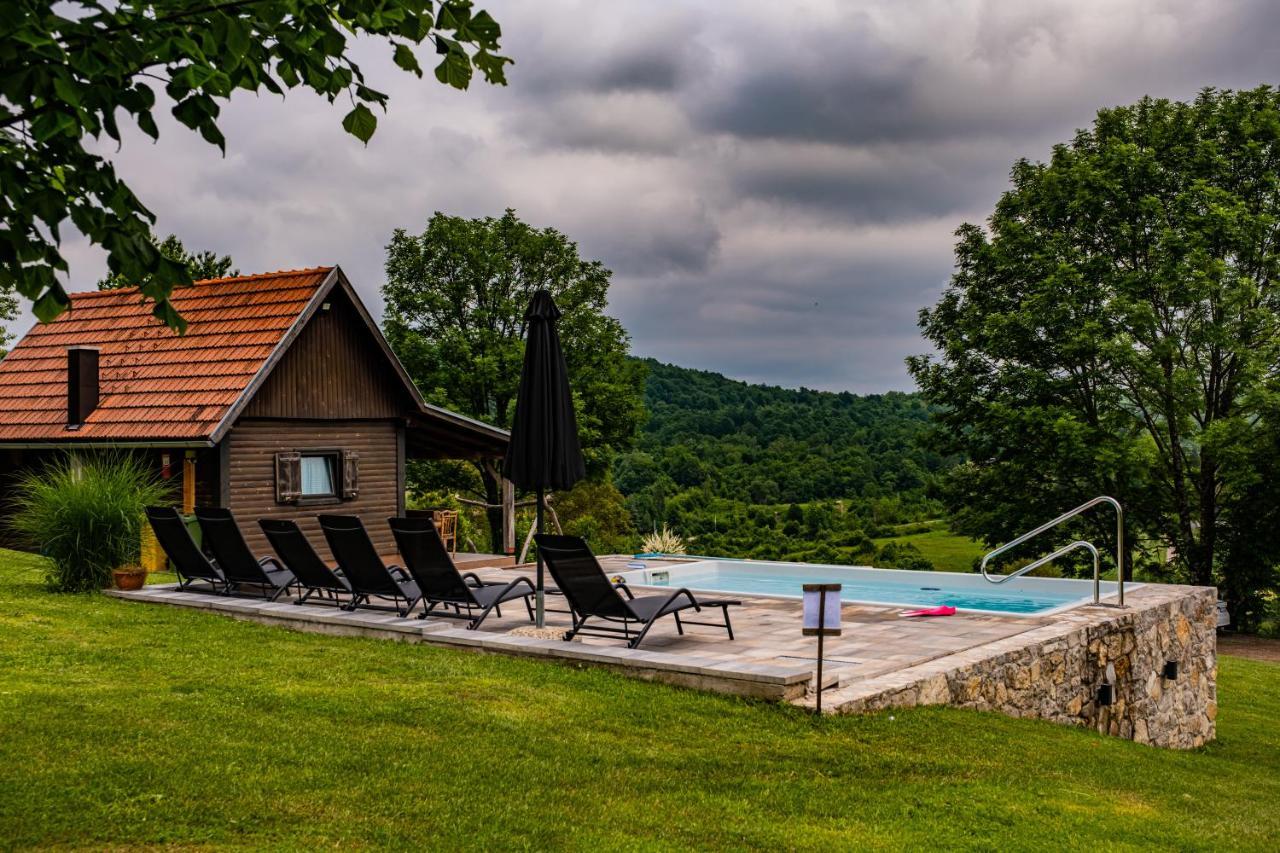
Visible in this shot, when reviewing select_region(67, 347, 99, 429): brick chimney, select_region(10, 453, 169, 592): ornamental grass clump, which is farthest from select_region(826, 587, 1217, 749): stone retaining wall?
select_region(67, 347, 99, 429): brick chimney

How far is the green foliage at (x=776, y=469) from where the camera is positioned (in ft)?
120

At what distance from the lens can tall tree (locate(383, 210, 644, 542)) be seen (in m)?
32.2

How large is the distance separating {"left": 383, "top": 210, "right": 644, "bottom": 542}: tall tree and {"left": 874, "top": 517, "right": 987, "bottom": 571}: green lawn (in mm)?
10546

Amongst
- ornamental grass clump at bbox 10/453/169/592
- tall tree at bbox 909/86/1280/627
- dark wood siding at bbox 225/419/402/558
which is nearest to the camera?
ornamental grass clump at bbox 10/453/169/592

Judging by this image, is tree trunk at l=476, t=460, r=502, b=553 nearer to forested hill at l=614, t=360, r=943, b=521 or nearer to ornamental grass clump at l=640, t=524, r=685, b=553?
forested hill at l=614, t=360, r=943, b=521

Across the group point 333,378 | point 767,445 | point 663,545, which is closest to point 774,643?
point 333,378

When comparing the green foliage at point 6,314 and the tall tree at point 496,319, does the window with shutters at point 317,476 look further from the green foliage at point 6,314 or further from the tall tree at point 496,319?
the green foliage at point 6,314

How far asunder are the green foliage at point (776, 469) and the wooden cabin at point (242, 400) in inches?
549

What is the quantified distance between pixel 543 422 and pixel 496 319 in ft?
80.8

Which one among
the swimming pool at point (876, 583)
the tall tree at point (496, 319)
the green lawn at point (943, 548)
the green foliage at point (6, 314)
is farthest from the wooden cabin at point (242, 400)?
the green foliage at point (6, 314)

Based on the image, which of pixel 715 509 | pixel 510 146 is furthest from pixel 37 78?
pixel 715 509

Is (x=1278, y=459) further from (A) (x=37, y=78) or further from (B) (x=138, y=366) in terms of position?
(A) (x=37, y=78)

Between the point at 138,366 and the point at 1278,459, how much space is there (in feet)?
71.2

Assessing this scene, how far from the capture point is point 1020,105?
2383cm
